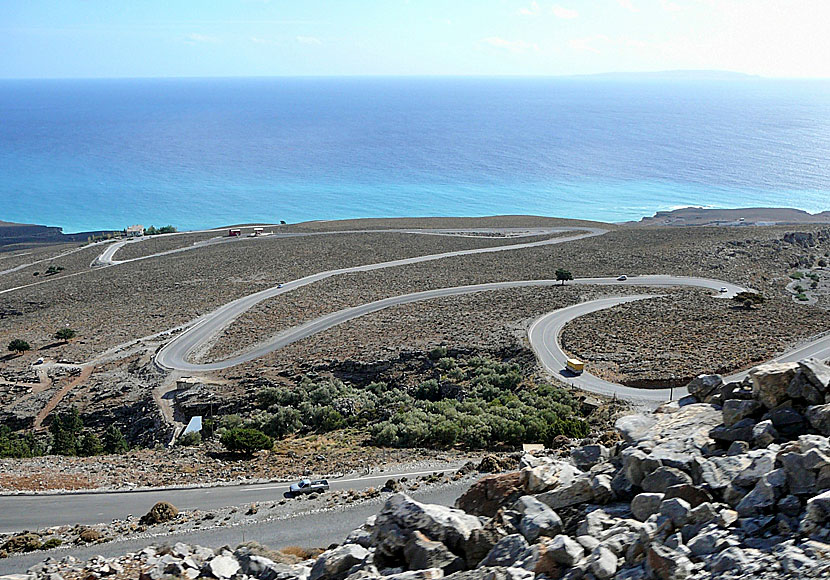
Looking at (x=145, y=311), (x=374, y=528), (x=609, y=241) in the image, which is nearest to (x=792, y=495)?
(x=374, y=528)

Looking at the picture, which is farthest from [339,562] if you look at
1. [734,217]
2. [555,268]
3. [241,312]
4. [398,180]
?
[398,180]

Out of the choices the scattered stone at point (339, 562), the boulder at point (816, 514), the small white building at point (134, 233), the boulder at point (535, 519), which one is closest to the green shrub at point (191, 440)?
the scattered stone at point (339, 562)

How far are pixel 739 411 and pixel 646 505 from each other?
10.6 ft

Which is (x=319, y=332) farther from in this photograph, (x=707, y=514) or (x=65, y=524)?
(x=707, y=514)

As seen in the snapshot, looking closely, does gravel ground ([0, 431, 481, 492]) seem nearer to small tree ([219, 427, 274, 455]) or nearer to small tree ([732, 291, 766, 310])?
small tree ([219, 427, 274, 455])

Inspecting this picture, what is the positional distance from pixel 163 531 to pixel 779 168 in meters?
168

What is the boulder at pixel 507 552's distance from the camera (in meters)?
10.0

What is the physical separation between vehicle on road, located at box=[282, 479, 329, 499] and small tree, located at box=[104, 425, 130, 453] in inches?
447

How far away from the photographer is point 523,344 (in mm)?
Answer: 37375

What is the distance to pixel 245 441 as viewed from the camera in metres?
25.0

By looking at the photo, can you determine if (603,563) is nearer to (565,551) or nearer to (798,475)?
(565,551)

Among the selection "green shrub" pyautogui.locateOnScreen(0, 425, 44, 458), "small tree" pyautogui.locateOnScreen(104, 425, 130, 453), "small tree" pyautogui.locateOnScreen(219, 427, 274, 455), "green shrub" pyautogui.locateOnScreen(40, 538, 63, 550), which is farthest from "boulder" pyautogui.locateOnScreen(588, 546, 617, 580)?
"green shrub" pyautogui.locateOnScreen(0, 425, 44, 458)

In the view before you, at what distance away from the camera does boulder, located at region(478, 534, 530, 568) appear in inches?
394

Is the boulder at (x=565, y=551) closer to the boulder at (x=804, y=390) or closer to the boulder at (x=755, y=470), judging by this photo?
the boulder at (x=755, y=470)
